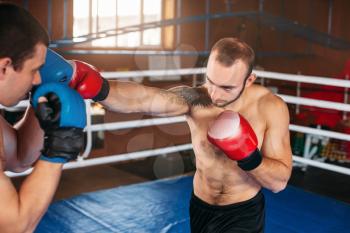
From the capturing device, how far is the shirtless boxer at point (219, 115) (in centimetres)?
160

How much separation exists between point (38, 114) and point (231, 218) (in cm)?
90

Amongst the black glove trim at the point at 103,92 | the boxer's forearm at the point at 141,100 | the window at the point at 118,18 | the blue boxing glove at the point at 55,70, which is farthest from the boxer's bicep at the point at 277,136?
the window at the point at 118,18

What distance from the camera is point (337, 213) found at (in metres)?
2.87

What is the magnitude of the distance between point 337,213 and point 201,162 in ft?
4.94

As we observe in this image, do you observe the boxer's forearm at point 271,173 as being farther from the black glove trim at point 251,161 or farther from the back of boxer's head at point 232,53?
the back of boxer's head at point 232,53

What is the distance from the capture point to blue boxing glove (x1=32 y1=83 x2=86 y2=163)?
1130 millimetres

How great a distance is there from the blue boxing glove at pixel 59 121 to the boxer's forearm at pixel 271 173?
62 centimetres

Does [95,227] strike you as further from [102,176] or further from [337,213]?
[102,176]

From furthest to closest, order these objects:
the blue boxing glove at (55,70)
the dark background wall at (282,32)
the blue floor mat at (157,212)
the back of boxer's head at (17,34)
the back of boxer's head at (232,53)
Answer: the dark background wall at (282,32)
the blue floor mat at (157,212)
the back of boxer's head at (232,53)
the blue boxing glove at (55,70)
the back of boxer's head at (17,34)

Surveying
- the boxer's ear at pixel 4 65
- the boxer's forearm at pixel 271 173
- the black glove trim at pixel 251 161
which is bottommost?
the boxer's forearm at pixel 271 173

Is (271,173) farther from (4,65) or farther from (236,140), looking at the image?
(4,65)

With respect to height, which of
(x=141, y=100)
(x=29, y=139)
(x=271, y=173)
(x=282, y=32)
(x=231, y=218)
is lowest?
(x=231, y=218)

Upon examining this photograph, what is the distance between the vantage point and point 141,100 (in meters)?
1.71

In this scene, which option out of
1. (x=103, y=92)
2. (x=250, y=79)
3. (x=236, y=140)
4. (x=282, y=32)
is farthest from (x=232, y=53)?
(x=282, y=32)
